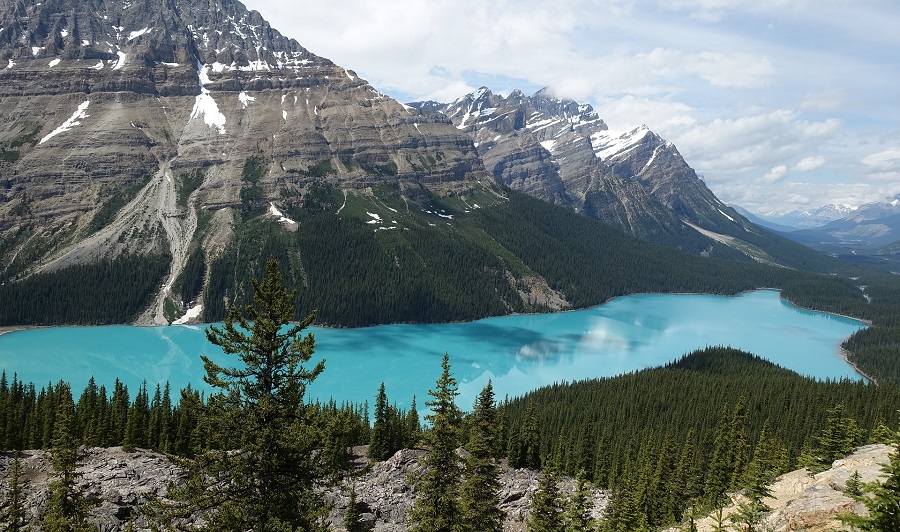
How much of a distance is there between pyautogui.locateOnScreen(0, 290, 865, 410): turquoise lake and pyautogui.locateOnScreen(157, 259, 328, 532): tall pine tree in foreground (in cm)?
9801

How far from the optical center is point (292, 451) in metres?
16.6

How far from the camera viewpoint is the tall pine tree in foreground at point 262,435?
16250mm

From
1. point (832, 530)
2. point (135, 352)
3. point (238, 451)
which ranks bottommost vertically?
point (135, 352)

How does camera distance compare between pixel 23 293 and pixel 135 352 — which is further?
pixel 23 293

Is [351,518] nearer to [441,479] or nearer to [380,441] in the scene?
[380,441]

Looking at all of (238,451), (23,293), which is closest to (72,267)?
(23,293)

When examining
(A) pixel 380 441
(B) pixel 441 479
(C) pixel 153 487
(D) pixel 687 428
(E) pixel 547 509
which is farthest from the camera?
(D) pixel 687 428

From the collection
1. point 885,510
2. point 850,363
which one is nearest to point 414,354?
point 850,363

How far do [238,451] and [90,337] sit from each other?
6480 inches

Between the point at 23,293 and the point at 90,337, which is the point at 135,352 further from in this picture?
the point at 23,293

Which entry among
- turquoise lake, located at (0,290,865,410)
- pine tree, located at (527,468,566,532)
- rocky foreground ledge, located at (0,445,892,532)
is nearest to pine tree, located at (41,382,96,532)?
rocky foreground ledge, located at (0,445,892,532)

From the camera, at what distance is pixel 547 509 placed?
30.1m

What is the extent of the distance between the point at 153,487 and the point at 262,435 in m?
39.3

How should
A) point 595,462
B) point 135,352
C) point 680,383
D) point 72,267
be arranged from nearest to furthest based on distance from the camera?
point 595,462 → point 680,383 → point 135,352 → point 72,267
